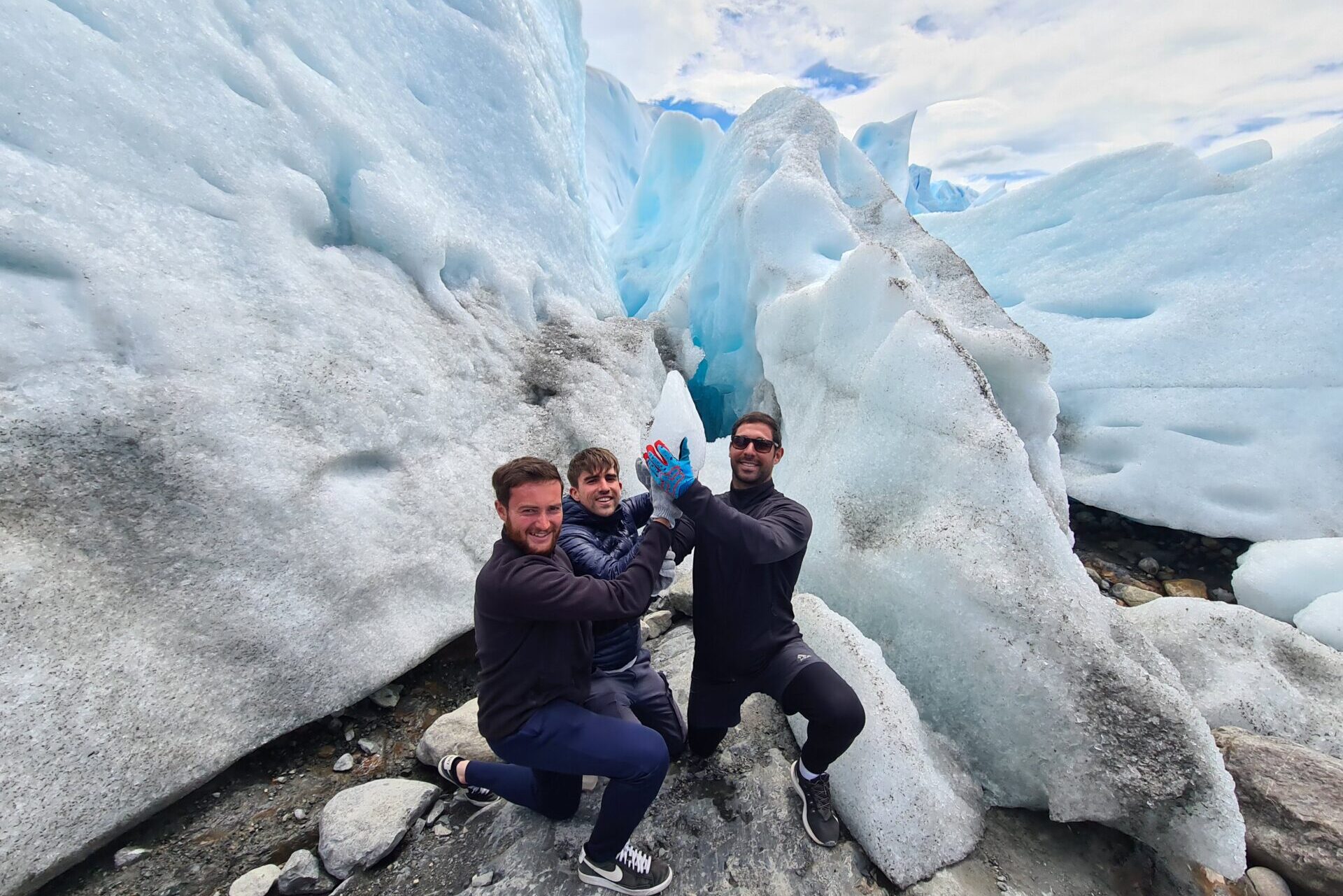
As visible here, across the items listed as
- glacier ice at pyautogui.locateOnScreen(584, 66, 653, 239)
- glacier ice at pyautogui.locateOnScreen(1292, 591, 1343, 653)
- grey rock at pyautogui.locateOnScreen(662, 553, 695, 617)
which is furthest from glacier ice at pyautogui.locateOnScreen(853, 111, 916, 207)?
grey rock at pyautogui.locateOnScreen(662, 553, 695, 617)

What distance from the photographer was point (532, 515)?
5.19 feet

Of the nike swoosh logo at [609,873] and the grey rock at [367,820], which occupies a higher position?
the nike swoosh logo at [609,873]

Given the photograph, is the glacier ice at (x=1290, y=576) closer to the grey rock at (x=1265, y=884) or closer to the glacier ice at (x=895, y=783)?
the grey rock at (x=1265, y=884)

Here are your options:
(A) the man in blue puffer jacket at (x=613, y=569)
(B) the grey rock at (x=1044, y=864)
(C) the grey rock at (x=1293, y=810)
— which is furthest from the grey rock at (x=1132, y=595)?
(A) the man in blue puffer jacket at (x=613, y=569)

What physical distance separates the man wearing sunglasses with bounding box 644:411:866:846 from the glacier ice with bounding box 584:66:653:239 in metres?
11.2

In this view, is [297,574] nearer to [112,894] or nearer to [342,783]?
[342,783]

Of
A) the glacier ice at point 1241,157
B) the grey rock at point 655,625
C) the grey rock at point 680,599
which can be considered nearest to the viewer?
the grey rock at point 655,625

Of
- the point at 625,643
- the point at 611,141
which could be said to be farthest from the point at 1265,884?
the point at 611,141

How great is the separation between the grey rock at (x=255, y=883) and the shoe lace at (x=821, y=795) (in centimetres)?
173

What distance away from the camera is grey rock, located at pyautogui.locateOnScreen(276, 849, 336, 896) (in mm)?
1745

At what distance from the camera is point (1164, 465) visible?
432 cm

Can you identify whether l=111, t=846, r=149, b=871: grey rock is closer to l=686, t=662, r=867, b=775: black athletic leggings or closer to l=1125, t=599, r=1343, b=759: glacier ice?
l=686, t=662, r=867, b=775: black athletic leggings

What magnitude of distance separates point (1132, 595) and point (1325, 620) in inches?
33.7

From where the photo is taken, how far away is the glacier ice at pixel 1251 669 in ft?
8.34
